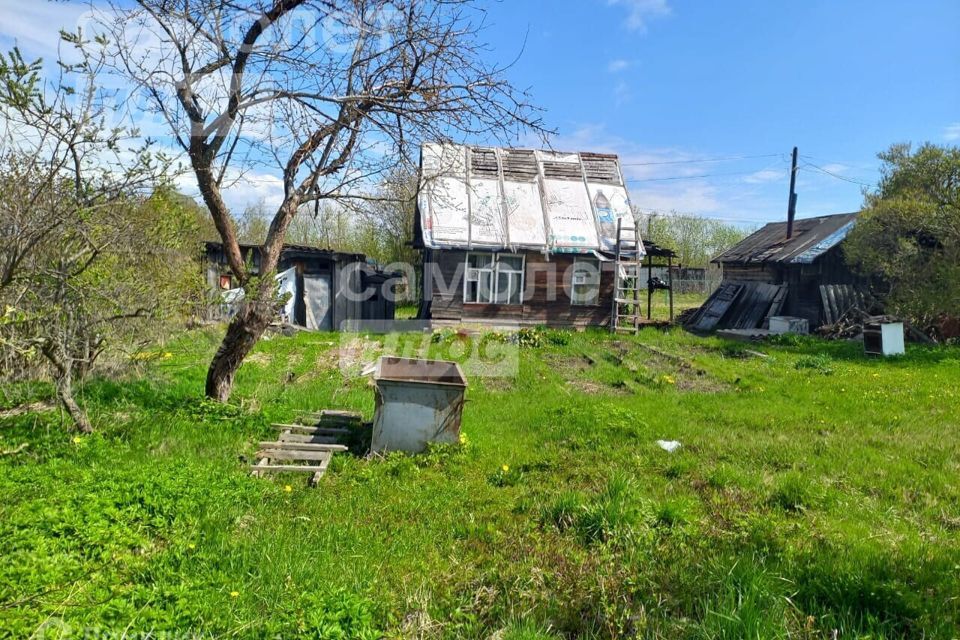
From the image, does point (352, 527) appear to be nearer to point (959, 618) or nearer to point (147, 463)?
point (147, 463)

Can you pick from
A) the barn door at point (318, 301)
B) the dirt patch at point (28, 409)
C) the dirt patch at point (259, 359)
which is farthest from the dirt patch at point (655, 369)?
the barn door at point (318, 301)

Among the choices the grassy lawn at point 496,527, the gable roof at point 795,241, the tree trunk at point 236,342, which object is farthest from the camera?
the gable roof at point 795,241

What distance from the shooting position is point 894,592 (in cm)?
308

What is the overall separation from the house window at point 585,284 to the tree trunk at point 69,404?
13356 mm

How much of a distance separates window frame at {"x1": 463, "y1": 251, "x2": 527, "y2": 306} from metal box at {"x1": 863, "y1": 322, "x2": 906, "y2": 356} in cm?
896

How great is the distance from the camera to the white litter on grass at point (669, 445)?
234 inches

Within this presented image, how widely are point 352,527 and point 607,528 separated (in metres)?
1.93

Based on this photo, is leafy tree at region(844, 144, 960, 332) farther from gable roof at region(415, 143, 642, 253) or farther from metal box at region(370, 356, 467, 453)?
metal box at region(370, 356, 467, 453)

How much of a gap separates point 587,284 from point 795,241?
9996 millimetres

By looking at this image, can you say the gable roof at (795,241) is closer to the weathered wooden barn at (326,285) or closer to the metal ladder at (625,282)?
the metal ladder at (625,282)

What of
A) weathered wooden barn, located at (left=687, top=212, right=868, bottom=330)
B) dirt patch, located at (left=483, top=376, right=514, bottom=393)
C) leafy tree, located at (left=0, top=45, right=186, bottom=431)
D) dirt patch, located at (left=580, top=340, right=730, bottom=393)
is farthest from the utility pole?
leafy tree, located at (left=0, top=45, right=186, bottom=431)

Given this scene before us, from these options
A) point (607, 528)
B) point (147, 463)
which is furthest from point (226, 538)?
point (607, 528)

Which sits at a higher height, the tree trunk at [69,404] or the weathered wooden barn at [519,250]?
the weathered wooden barn at [519,250]

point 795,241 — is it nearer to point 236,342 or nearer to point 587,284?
point 587,284
